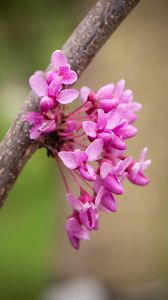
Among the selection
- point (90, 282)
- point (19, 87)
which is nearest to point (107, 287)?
point (90, 282)

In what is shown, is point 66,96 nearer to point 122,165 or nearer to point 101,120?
point 101,120

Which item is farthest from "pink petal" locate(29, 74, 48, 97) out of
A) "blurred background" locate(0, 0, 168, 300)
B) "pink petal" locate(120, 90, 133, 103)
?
"blurred background" locate(0, 0, 168, 300)

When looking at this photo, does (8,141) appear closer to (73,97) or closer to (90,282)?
(73,97)

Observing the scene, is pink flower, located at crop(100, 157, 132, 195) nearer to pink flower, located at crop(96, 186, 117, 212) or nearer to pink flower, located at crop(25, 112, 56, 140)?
pink flower, located at crop(96, 186, 117, 212)

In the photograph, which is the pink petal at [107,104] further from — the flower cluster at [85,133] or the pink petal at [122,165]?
the pink petal at [122,165]

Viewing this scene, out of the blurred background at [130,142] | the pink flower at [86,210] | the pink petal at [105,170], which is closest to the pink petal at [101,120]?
the pink petal at [105,170]

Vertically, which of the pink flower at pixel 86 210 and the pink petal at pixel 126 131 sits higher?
the pink petal at pixel 126 131
